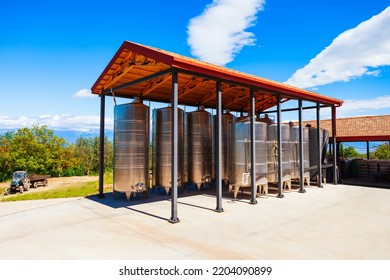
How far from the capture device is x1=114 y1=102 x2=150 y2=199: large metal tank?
12.4 metres

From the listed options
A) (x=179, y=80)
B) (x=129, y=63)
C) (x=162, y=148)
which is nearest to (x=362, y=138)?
(x=179, y=80)

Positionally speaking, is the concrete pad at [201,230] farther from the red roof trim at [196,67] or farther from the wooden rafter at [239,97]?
the wooden rafter at [239,97]

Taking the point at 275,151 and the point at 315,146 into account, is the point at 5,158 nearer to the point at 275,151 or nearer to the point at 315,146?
the point at 275,151

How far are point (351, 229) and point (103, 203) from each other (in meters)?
9.57

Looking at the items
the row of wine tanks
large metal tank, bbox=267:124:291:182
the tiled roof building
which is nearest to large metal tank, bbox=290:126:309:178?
the row of wine tanks

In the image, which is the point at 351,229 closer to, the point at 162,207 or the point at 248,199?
the point at 248,199

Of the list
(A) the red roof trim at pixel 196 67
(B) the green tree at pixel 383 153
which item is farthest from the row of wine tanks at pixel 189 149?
(B) the green tree at pixel 383 153

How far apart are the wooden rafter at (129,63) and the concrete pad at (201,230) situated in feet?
18.2

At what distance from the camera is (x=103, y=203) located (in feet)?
40.1

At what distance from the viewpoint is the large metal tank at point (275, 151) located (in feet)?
46.8

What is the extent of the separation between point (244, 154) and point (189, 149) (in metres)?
3.71

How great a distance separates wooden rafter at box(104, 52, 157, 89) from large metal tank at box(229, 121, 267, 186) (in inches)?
203
